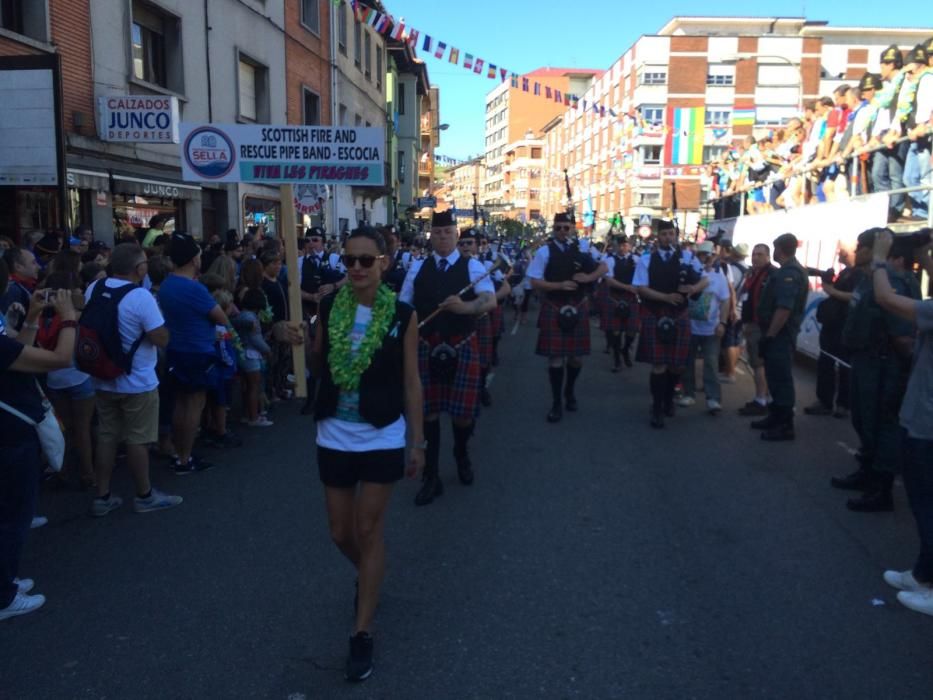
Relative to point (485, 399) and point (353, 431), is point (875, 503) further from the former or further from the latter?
point (485, 399)

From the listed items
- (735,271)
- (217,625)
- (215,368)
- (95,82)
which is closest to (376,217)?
(95,82)

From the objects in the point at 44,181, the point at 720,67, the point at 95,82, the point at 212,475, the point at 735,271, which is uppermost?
the point at 720,67

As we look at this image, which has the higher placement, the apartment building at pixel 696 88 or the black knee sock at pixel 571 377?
the apartment building at pixel 696 88

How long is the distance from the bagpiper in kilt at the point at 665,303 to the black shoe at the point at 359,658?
4875 mm

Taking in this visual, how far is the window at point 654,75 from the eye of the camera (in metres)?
53.2

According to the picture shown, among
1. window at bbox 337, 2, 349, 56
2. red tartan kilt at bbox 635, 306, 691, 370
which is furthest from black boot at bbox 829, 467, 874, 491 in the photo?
window at bbox 337, 2, 349, 56

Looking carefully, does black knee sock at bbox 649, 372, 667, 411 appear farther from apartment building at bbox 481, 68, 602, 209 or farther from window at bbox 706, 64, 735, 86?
apartment building at bbox 481, 68, 602, 209

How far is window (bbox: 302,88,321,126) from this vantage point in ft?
70.8

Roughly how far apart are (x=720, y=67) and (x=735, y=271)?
49632 mm

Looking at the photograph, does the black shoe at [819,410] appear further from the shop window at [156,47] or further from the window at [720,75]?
the window at [720,75]

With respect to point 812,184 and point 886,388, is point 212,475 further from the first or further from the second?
point 812,184

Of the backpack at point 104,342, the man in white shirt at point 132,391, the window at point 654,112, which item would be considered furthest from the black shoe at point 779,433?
the window at point 654,112

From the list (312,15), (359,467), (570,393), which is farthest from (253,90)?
(359,467)

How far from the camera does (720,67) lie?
54000mm
